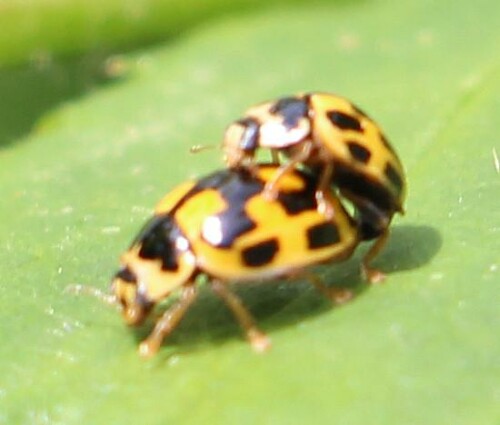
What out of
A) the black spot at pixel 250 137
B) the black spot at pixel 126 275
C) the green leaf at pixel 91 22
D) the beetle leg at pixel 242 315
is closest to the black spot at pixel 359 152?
the black spot at pixel 250 137

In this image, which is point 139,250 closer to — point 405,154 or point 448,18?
point 405,154

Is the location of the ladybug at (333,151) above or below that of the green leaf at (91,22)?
above

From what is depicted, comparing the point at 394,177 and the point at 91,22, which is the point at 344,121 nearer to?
the point at 394,177

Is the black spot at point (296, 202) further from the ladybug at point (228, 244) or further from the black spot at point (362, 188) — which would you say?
the black spot at point (362, 188)

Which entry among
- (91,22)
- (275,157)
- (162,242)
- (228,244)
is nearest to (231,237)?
(228,244)

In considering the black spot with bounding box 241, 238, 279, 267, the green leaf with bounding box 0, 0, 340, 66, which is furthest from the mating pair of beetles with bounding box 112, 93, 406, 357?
the green leaf with bounding box 0, 0, 340, 66

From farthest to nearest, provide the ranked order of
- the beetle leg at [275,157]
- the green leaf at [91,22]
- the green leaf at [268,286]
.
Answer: the green leaf at [91,22] < the beetle leg at [275,157] < the green leaf at [268,286]

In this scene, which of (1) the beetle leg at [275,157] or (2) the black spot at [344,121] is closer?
(2) the black spot at [344,121]

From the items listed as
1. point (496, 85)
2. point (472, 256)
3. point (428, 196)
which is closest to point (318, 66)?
point (496, 85)
